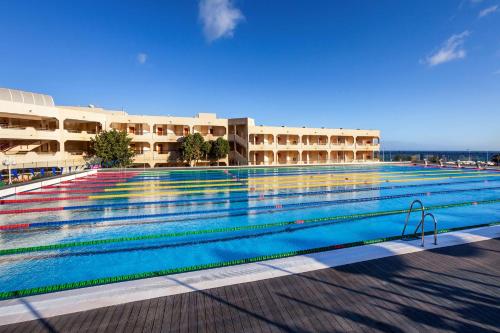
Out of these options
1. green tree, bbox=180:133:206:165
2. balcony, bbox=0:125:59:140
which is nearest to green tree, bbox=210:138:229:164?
green tree, bbox=180:133:206:165

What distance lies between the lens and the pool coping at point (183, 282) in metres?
2.93

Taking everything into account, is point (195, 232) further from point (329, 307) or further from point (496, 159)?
point (496, 159)

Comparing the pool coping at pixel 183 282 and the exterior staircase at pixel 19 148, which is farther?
the exterior staircase at pixel 19 148

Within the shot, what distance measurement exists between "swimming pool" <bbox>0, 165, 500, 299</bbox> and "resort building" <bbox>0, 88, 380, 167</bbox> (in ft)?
33.2

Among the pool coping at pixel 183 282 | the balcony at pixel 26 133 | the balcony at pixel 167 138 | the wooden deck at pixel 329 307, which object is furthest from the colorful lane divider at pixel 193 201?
the balcony at pixel 167 138

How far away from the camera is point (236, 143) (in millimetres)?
31828

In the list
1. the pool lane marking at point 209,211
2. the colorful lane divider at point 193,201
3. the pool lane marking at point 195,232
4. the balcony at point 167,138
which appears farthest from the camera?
the balcony at point 167,138

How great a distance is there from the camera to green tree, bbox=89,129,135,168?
23250 millimetres

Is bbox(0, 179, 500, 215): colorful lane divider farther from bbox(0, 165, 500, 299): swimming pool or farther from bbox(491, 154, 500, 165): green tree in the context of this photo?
bbox(491, 154, 500, 165): green tree

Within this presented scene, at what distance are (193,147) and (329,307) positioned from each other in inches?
1016

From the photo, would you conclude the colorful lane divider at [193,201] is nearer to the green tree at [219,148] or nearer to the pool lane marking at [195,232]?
the pool lane marking at [195,232]

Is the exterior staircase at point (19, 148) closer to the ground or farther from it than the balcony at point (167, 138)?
closer to the ground

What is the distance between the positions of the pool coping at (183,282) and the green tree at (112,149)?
2280 centimetres

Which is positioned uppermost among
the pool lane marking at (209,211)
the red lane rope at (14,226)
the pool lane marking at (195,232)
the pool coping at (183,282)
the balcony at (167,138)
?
the balcony at (167,138)
